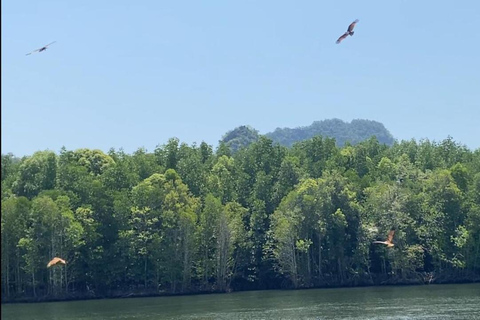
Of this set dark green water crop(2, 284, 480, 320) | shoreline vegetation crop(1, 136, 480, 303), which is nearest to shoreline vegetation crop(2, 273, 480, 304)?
shoreline vegetation crop(1, 136, 480, 303)

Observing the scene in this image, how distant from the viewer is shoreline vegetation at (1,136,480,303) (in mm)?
81125

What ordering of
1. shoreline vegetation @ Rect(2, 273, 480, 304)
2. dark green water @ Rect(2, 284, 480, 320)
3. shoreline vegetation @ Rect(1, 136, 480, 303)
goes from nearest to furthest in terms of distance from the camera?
dark green water @ Rect(2, 284, 480, 320)
shoreline vegetation @ Rect(1, 136, 480, 303)
shoreline vegetation @ Rect(2, 273, 480, 304)

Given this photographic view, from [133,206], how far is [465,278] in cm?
4326

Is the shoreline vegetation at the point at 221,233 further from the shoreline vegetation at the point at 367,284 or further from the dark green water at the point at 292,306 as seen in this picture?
the dark green water at the point at 292,306

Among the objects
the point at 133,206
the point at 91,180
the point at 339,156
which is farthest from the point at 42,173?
the point at 339,156

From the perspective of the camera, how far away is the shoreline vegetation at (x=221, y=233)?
81125mm

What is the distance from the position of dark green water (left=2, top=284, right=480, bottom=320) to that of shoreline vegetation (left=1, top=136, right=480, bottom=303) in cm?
534

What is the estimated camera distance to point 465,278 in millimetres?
86438

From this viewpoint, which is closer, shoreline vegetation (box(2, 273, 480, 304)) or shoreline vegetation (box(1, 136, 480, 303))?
shoreline vegetation (box(1, 136, 480, 303))

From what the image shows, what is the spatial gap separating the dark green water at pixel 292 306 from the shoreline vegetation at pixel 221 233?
5338 millimetres

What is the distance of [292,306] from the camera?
207 feet

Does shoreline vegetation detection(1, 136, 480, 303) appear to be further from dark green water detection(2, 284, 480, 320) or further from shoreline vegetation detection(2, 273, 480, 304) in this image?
dark green water detection(2, 284, 480, 320)

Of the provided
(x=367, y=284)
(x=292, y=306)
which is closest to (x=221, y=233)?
(x=367, y=284)

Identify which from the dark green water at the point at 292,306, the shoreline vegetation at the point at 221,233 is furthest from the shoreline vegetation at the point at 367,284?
the dark green water at the point at 292,306
